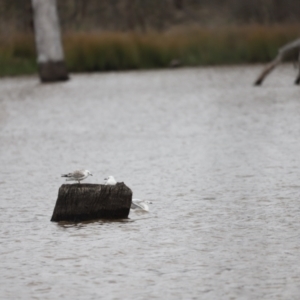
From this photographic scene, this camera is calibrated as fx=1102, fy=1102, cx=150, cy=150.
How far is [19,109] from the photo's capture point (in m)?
17.3

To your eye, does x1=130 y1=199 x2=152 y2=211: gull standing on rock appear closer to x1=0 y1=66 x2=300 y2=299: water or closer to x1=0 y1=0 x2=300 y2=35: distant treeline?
x1=0 y1=66 x2=300 y2=299: water

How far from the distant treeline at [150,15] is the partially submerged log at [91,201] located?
104 ft

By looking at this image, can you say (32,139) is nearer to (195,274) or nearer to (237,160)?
(237,160)

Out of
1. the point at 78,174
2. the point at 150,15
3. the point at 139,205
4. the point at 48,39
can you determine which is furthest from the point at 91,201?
the point at 150,15

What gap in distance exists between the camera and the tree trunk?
75.8 ft

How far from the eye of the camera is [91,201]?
736 cm

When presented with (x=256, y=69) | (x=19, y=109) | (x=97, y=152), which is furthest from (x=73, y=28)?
(x=97, y=152)

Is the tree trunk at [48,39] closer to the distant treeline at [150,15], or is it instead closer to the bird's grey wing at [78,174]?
the distant treeline at [150,15]

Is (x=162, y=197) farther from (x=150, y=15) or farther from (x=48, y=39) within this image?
(x=150, y=15)

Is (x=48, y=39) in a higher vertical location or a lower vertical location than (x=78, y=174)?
lower

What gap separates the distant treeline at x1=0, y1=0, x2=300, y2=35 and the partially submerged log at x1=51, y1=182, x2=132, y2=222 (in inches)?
1245

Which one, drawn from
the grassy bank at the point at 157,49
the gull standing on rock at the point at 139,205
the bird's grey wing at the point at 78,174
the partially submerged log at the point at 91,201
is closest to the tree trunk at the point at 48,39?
the grassy bank at the point at 157,49

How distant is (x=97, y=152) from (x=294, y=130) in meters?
2.58

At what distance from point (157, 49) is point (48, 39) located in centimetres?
447
